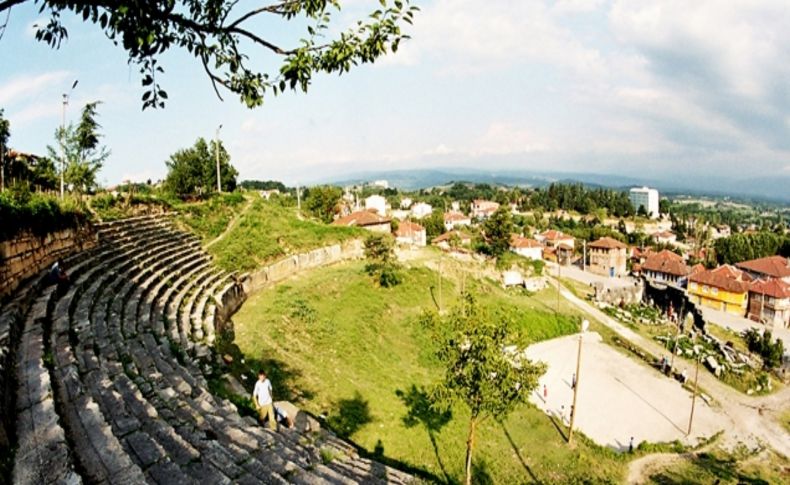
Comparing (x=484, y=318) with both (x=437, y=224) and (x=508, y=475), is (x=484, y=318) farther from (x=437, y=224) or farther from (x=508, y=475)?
(x=437, y=224)

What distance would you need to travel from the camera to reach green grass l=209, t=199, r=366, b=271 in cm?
2891

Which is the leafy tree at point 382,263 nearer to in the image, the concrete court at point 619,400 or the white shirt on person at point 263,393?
the concrete court at point 619,400

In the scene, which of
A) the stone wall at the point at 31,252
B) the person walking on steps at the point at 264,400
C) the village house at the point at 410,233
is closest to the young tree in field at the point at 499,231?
the village house at the point at 410,233

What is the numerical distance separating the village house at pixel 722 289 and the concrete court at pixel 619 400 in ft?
111

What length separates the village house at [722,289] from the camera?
197ft

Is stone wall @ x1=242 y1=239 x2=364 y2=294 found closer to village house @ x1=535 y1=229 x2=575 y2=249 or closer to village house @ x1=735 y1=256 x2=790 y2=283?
village house @ x1=735 y1=256 x2=790 y2=283

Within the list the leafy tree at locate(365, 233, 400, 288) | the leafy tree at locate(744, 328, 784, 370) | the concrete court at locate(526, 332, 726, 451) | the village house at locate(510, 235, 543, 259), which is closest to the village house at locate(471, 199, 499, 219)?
the village house at locate(510, 235, 543, 259)

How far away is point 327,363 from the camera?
765 inches

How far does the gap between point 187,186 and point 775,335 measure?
202 feet

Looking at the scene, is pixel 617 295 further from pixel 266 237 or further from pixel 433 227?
pixel 433 227

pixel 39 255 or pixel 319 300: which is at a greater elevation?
pixel 39 255

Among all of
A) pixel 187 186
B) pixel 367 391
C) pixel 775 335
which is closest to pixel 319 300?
pixel 367 391

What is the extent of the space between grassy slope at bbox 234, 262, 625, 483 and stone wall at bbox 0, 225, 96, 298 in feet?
22.8

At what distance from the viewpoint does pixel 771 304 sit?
55.4 metres
